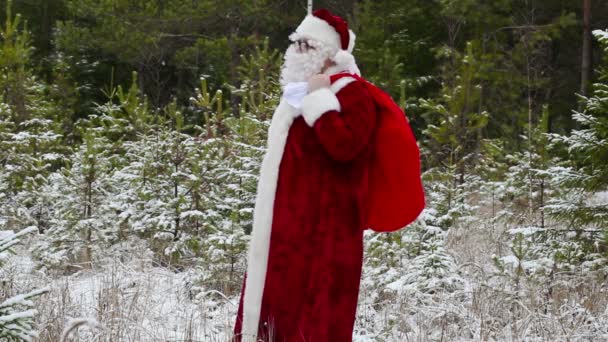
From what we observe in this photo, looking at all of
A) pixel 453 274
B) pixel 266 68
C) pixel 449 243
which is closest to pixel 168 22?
pixel 266 68

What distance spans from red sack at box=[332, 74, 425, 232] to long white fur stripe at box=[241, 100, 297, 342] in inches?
14.3

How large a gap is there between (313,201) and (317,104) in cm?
44

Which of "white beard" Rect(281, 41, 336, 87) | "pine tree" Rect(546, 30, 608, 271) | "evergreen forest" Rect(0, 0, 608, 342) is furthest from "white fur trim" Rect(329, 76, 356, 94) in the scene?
"pine tree" Rect(546, 30, 608, 271)

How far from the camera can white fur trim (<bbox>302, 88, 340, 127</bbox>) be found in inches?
122

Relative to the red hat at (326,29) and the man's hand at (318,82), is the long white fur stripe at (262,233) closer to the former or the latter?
the man's hand at (318,82)

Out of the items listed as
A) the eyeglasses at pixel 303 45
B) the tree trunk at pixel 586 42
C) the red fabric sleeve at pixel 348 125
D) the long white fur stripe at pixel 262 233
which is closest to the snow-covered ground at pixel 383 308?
the long white fur stripe at pixel 262 233

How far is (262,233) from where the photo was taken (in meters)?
3.29

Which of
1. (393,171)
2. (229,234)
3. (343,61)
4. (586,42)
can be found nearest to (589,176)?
(393,171)

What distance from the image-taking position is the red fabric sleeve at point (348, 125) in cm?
307

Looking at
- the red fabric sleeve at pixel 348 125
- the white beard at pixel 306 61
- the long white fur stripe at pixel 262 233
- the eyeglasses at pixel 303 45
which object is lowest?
the long white fur stripe at pixel 262 233

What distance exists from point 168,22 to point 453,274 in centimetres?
1286

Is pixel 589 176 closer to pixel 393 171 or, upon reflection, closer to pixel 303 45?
pixel 393 171

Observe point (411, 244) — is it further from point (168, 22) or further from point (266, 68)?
point (168, 22)

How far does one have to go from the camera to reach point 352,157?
3105 millimetres
